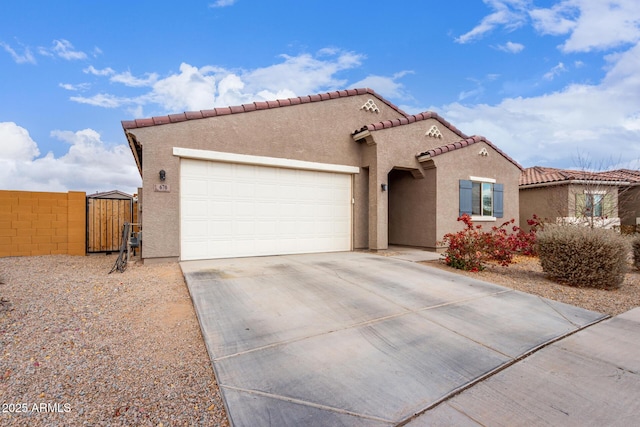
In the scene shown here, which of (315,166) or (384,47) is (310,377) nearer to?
(315,166)

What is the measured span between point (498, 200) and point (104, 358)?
1267cm

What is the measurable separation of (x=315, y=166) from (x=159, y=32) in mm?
6385

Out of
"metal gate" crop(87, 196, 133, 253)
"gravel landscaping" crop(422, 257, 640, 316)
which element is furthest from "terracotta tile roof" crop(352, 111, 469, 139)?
"metal gate" crop(87, 196, 133, 253)

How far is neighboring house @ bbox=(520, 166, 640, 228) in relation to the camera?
12.6 m

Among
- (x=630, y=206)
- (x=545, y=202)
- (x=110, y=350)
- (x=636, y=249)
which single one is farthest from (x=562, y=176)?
(x=110, y=350)

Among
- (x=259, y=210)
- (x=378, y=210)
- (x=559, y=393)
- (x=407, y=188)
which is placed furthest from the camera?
(x=407, y=188)

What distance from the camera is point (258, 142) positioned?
27.9ft

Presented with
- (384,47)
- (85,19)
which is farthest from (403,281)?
(85,19)

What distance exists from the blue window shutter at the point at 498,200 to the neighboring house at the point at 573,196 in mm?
2316

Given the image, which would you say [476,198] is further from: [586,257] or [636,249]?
[586,257]

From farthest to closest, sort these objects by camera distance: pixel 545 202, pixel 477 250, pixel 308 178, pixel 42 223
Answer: pixel 545 202, pixel 42 223, pixel 308 178, pixel 477 250

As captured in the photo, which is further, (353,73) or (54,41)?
(353,73)

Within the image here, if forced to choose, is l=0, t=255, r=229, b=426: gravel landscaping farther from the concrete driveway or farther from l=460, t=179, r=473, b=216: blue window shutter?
l=460, t=179, r=473, b=216: blue window shutter

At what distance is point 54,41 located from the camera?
9.13m
